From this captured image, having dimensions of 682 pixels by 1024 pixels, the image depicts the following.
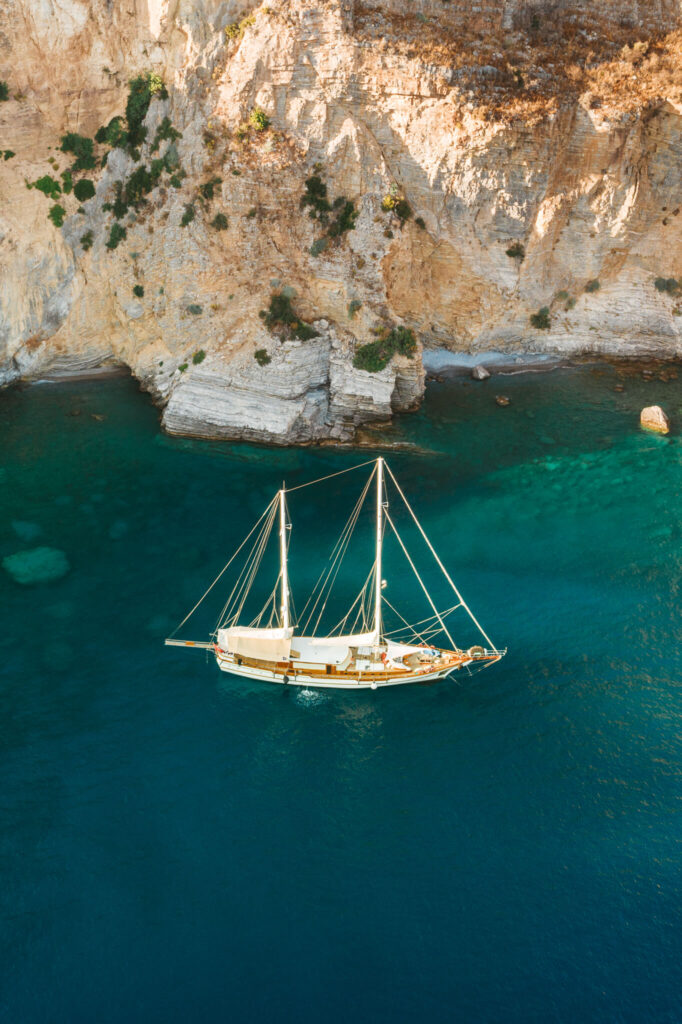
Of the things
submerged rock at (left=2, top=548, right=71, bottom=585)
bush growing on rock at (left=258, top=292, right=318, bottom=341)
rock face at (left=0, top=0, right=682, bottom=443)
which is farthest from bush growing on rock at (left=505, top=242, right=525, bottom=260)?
submerged rock at (left=2, top=548, right=71, bottom=585)

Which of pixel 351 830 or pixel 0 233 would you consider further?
pixel 0 233

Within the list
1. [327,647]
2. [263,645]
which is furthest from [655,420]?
[263,645]

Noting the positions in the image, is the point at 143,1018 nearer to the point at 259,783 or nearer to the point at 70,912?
the point at 70,912

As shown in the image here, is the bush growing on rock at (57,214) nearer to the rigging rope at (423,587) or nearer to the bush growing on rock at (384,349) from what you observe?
the bush growing on rock at (384,349)

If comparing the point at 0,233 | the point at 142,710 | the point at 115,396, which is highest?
the point at 0,233

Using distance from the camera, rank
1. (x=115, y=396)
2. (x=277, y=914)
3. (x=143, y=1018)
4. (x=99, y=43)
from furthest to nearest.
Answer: (x=115, y=396) → (x=99, y=43) → (x=277, y=914) → (x=143, y=1018)

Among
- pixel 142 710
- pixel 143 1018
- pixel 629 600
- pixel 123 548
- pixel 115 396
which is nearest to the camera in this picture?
pixel 143 1018

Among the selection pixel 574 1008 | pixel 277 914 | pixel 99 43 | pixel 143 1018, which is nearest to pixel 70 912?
pixel 143 1018
